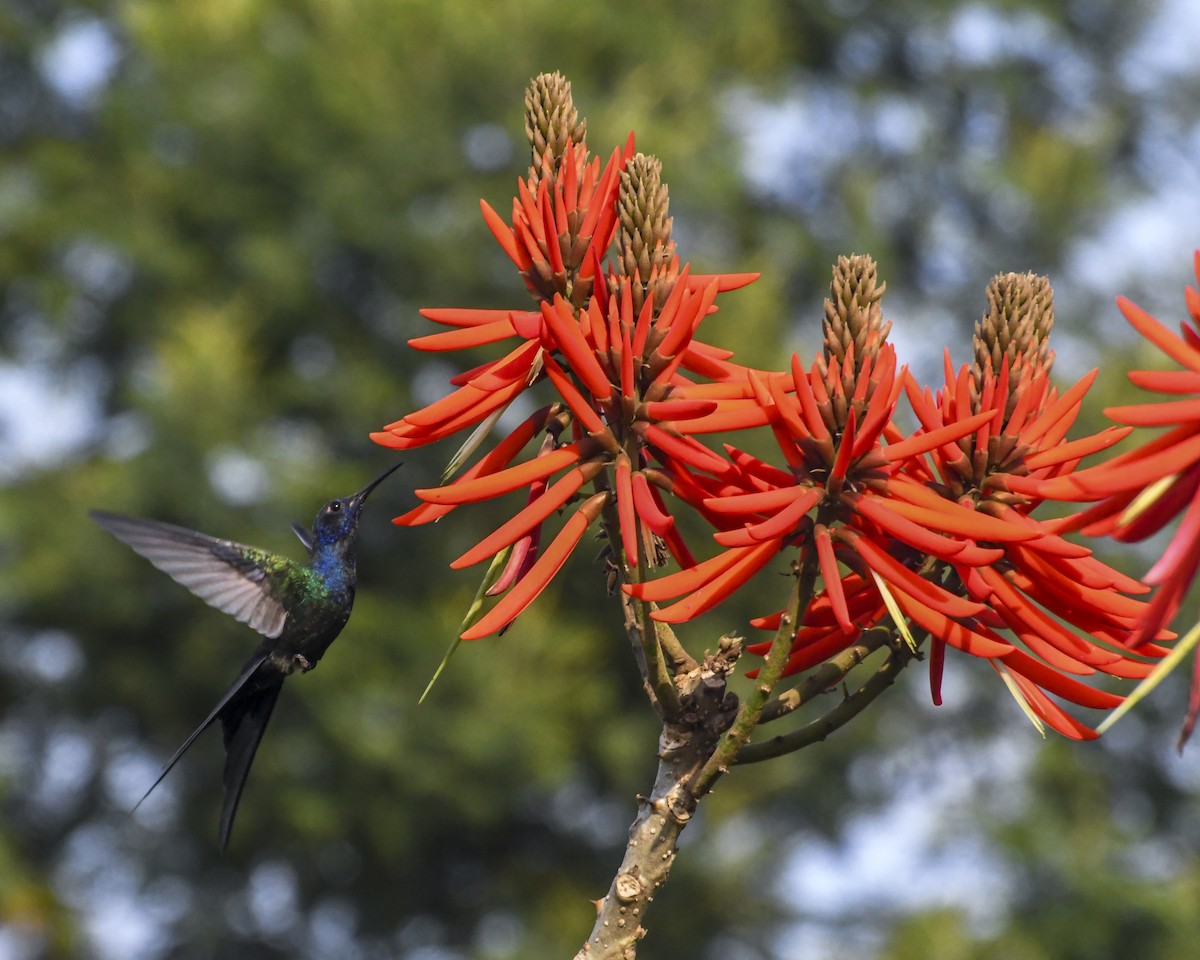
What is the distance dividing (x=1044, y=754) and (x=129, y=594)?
302 inches

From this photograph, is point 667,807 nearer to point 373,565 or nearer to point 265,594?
point 265,594

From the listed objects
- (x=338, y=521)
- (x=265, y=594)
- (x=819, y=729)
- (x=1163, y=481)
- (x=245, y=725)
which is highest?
(x=338, y=521)

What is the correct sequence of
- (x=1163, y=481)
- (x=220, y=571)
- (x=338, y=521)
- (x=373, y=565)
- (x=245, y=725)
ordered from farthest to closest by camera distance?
(x=373, y=565) < (x=338, y=521) < (x=220, y=571) < (x=245, y=725) < (x=1163, y=481)

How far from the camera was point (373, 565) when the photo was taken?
43.2ft

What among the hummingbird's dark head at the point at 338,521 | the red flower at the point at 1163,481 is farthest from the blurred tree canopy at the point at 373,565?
the red flower at the point at 1163,481

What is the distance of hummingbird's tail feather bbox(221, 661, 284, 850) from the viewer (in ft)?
10.9

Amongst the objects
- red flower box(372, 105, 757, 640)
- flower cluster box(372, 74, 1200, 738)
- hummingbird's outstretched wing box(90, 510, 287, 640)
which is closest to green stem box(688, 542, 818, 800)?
flower cluster box(372, 74, 1200, 738)

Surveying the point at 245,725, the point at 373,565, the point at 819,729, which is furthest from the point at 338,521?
the point at 373,565

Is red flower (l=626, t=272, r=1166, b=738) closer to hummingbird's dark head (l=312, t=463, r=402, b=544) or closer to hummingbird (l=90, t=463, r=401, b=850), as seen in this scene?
hummingbird (l=90, t=463, r=401, b=850)

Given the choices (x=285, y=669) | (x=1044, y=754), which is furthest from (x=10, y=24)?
(x=285, y=669)

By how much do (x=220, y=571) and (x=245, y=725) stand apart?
36 cm

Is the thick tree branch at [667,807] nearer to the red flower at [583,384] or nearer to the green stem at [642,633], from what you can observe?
the green stem at [642,633]

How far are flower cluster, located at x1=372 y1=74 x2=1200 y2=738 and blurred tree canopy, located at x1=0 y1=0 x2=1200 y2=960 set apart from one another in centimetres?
898

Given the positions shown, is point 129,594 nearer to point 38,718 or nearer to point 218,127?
point 38,718
